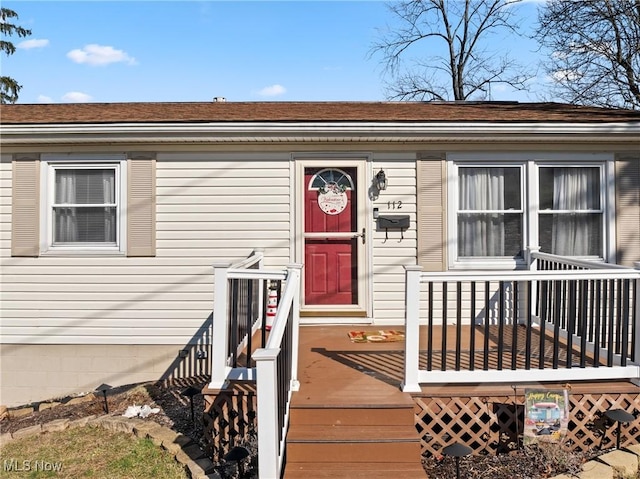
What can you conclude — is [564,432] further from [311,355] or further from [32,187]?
[32,187]

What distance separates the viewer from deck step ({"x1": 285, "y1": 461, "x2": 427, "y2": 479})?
2867mm

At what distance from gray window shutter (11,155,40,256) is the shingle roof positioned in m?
0.56

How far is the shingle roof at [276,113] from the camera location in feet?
18.0

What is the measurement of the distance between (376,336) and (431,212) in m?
1.79

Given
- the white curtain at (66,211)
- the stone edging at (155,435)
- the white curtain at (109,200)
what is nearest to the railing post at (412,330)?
the stone edging at (155,435)

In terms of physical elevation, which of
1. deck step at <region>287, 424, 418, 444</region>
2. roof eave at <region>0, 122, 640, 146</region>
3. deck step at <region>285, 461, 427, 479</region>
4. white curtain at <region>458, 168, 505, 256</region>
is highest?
roof eave at <region>0, 122, 640, 146</region>

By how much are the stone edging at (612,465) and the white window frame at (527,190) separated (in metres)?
2.70

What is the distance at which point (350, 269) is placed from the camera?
589 cm

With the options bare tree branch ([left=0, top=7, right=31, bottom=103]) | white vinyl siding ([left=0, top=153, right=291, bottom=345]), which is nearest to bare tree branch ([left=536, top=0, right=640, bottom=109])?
white vinyl siding ([left=0, top=153, right=291, bottom=345])

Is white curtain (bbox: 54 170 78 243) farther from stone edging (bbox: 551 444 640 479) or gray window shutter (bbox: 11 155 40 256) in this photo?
stone edging (bbox: 551 444 640 479)

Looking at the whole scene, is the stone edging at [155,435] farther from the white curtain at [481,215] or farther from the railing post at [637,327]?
the white curtain at [481,215]

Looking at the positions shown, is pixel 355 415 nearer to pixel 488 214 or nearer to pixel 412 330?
pixel 412 330

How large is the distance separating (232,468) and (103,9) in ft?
35.1

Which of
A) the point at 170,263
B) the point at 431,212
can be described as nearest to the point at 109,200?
the point at 170,263
